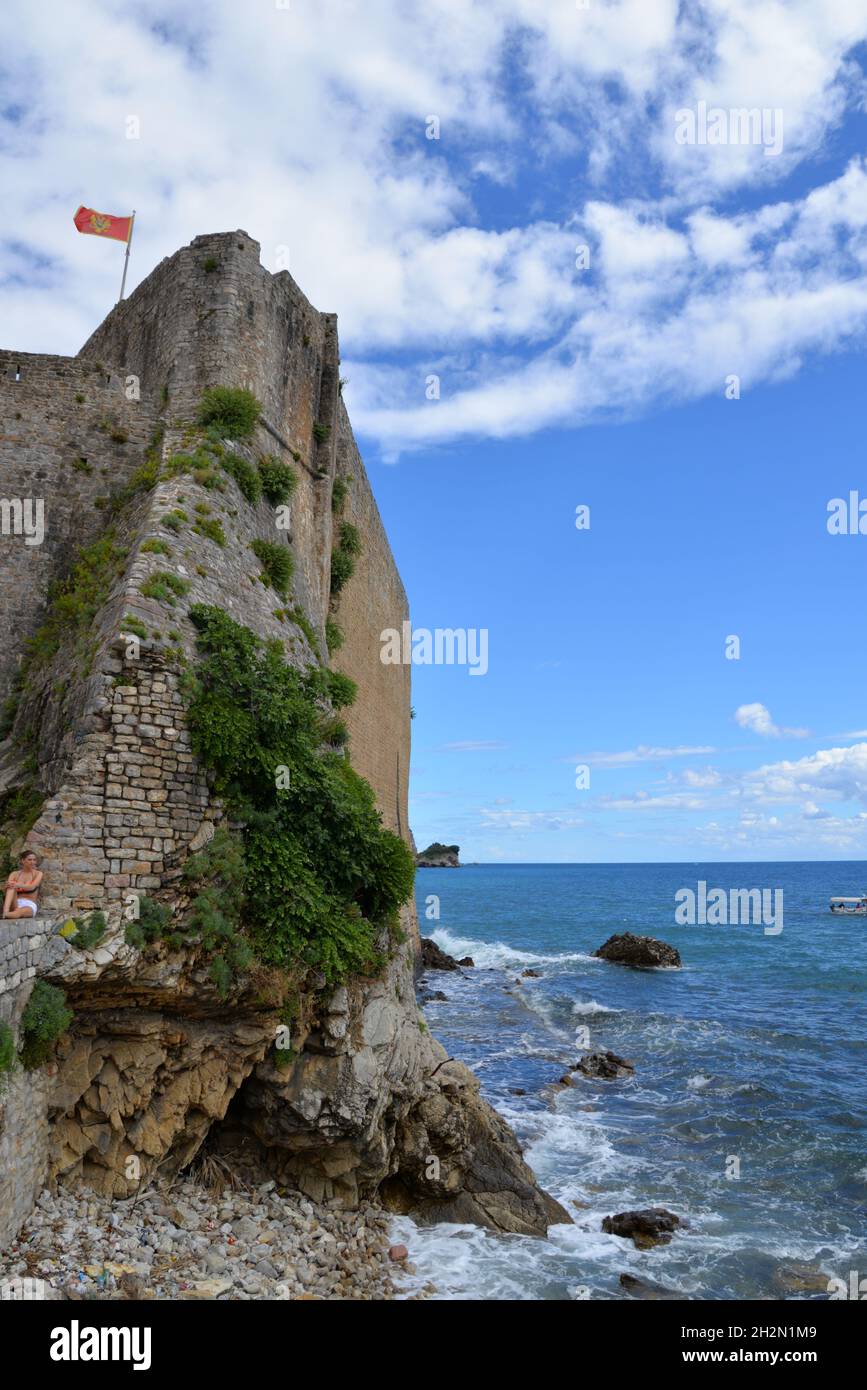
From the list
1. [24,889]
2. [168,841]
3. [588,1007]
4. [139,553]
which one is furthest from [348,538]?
[588,1007]

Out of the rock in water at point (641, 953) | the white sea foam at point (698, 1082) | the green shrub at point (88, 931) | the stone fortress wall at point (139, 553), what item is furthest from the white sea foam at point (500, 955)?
the green shrub at point (88, 931)

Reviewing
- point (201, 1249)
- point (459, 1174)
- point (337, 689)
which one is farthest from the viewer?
point (337, 689)

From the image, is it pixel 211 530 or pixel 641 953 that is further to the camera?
pixel 641 953

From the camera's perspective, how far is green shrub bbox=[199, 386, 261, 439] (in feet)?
46.0

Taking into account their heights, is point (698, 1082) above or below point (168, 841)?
below

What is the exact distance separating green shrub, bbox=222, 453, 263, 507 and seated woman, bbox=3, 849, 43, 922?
7302mm

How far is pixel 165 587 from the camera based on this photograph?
10.6 metres

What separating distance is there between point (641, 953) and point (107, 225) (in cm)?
3787

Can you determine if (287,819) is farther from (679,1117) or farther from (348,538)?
(679,1117)

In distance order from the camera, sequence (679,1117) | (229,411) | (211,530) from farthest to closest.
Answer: (679,1117)
(229,411)
(211,530)

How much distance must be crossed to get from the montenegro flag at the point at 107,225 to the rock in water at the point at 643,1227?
19106 millimetres

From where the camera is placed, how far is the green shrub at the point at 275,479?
14.4 meters

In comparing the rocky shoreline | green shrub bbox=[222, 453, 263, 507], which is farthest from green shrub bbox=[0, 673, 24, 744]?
the rocky shoreline

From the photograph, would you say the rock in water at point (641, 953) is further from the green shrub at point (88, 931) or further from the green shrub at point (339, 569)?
the green shrub at point (88, 931)
